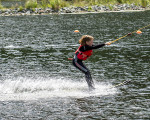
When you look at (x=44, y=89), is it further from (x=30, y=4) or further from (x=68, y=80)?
(x=30, y=4)

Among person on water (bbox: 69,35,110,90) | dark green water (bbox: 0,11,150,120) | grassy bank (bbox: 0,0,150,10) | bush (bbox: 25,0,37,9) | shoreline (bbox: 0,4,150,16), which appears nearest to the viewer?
dark green water (bbox: 0,11,150,120)

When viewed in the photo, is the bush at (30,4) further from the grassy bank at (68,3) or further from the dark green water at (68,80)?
the dark green water at (68,80)

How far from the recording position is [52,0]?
5491 centimetres

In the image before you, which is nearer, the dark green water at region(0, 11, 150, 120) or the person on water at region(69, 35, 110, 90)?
the dark green water at region(0, 11, 150, 120)

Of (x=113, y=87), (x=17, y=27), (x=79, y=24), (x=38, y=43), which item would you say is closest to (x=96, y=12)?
(x=79, y=24)

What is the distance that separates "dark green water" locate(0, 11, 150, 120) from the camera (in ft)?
36.4

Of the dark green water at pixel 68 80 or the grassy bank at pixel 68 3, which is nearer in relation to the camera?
the dark green water at pixel 68 80

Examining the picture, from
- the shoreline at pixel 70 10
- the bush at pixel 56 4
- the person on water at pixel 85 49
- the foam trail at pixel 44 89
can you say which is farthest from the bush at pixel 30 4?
the person on water at pixel 85 49

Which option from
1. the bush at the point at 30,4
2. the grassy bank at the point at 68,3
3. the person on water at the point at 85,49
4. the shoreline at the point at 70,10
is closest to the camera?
the person on water at the point at 85,49

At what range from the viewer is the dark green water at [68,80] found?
1109cm

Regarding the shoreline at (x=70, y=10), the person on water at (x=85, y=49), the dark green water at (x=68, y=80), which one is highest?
the person on water at (x=85, y=49)

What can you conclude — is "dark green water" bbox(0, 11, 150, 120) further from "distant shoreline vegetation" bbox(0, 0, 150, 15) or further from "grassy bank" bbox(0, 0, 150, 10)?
"grassy bank" bbox(0, 0, 150, 10)

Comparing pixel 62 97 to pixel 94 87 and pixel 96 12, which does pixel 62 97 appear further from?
pixel 96 12

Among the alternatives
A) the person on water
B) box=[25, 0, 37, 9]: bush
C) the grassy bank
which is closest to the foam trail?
the person on water
